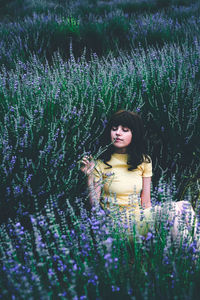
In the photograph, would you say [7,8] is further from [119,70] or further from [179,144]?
[179,144]

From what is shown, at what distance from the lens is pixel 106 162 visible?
1.92 m

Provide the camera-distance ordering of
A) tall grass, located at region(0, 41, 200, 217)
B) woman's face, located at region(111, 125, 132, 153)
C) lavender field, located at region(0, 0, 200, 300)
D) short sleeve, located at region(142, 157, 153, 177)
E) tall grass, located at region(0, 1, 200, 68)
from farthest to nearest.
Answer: tall grass, located at region(0, 1, 200, 68) < short sleeve, located at region(142, 157, 153, 177) < woman's face, located at region(111, 125, 132, 153) < tall grass, located at region(0, 41, 200, 217) < lavender field, located at region(0, 0, 200, 300)

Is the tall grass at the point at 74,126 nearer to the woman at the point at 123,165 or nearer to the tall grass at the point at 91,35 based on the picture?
the woman at the point at 123,165

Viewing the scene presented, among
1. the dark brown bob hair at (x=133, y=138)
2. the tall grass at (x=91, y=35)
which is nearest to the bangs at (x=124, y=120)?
the dark brown bob hair at (x=133, y=138)

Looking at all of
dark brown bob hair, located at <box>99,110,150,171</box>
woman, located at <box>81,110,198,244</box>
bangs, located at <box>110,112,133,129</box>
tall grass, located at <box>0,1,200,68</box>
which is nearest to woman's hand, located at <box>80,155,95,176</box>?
woman, located at <box>81,110,198,244</box>

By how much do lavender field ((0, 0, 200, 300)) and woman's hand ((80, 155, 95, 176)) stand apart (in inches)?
2.1

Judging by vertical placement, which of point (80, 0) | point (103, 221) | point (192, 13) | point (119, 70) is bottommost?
point (103, 221)

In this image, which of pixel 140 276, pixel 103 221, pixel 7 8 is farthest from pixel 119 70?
pixel 7 8

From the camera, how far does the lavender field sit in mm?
1073

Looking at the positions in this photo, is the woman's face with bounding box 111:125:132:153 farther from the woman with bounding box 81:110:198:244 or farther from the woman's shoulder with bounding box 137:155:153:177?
the woman's shoulder with bounding box 137:155:153:177

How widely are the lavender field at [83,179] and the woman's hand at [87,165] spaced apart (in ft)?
0.18

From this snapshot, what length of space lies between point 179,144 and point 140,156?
54 centimetres

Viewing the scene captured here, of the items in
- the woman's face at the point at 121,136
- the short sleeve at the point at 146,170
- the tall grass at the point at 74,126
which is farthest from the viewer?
the short sleeve at the point at 146,170

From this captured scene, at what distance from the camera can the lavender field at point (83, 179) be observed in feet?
3.52
